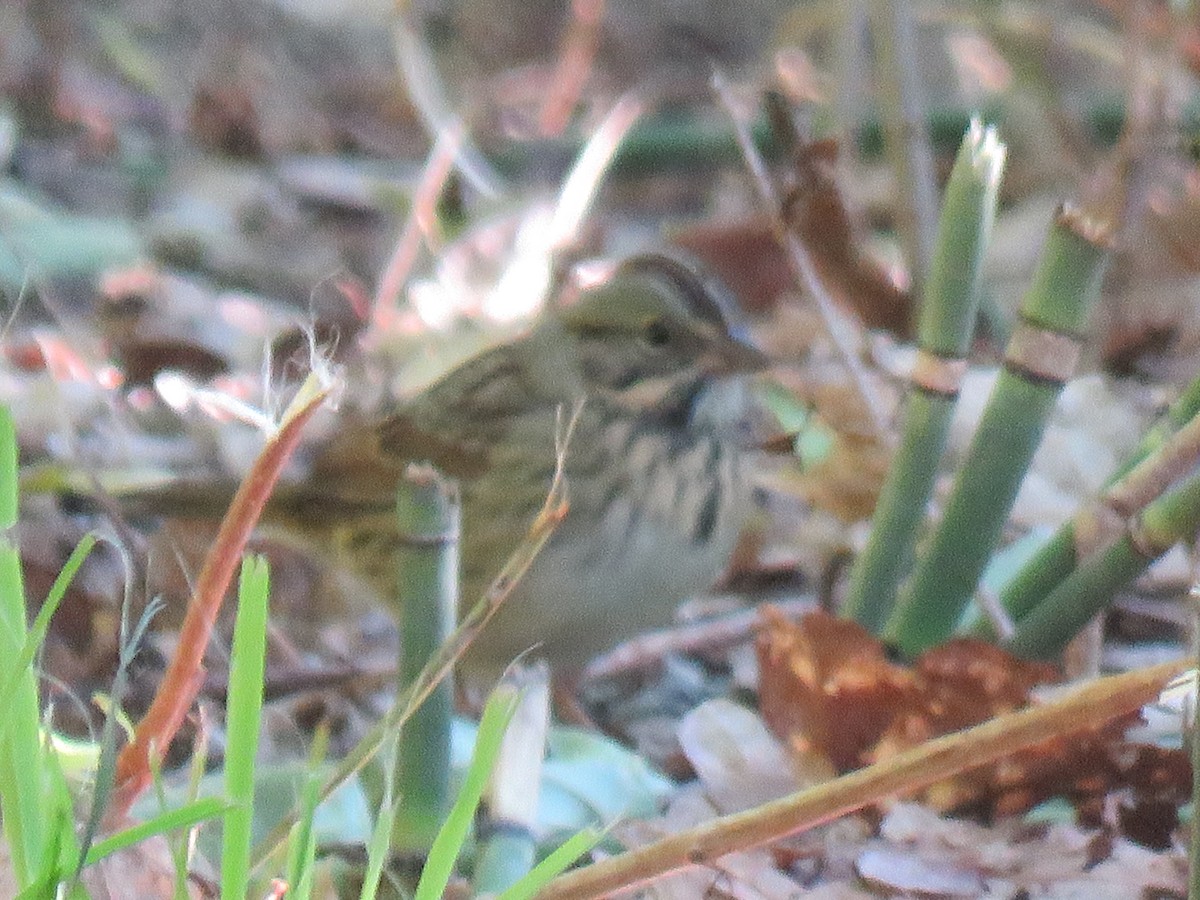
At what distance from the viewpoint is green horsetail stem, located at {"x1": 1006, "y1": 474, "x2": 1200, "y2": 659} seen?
5.31 ft

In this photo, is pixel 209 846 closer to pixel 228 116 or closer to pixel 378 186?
pixel 378 186

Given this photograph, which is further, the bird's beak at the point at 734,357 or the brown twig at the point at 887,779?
the bird's beak at the point at 734,357

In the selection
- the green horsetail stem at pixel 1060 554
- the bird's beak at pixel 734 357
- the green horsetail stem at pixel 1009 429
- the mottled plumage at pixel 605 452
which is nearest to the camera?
the green horsetail stem at pixel 1009 429

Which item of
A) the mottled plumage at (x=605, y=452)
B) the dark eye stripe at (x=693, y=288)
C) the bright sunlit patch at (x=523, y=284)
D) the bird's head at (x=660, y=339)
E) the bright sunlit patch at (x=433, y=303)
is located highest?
the dark eye stripe at (x=693, y=288)

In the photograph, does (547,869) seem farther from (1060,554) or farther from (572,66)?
(572,66)

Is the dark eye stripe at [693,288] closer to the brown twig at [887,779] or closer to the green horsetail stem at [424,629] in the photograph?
the green horsetail stem at [424,629]

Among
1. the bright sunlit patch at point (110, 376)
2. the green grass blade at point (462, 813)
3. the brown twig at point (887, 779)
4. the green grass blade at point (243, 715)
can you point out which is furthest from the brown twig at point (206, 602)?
the bright sunlit patch at point (110, 376)

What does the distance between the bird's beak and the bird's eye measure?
0.22ft

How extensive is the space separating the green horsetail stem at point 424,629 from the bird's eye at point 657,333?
120 centimetres

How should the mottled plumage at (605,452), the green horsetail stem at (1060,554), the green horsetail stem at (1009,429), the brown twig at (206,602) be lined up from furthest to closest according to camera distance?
the mottled plumage at (605,452), the green horsetail stem at (1060,554), the green horsetail stem at (1009,429), the brown twig at (206,602)

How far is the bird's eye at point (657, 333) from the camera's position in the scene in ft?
8.29

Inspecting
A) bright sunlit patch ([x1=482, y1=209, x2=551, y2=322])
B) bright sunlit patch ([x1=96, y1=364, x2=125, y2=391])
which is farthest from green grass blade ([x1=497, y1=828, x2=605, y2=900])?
bright sunlit patch ([x1=482, y1=209, x2=551, y2=322])

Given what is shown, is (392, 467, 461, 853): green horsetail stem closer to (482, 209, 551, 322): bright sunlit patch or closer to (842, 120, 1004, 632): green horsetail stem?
(842, 120, 1004, 632): green horsetail stem

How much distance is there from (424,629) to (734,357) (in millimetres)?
1209
